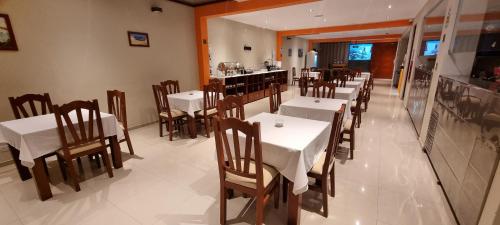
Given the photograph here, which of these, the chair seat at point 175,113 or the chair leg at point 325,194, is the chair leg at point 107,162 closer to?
the chair seat at point 175,113

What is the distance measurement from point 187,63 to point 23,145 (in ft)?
11.3

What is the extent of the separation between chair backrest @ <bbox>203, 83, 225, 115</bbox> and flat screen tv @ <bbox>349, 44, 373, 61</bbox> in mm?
13879

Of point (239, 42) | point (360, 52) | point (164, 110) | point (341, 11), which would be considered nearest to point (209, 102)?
point (164, 110)

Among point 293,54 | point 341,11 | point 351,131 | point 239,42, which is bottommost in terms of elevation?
point 351,131

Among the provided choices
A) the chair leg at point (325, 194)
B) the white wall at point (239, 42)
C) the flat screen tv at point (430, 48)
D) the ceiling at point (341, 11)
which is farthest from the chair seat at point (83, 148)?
the flat screen tv at point (430, 48)

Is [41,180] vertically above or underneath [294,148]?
underneath

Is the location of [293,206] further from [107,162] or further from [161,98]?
[161,98]

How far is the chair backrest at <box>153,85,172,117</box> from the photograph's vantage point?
11.1ft

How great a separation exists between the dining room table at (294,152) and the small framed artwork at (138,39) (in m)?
3.23

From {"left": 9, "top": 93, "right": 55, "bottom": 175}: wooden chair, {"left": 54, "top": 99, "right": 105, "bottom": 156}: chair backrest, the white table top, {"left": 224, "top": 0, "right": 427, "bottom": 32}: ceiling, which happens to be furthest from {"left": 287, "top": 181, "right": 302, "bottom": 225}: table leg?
{"left": 224, "top": 0, "right": 427, "bottom": 32}: ceiling

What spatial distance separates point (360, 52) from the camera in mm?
14562

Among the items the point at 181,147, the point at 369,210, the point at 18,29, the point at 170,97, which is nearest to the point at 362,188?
the point at 369,210

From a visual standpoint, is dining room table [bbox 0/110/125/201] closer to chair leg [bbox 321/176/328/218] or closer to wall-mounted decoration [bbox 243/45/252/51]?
chair leg [bbox 321/176/328/218]

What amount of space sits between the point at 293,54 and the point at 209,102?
8.57 meters
